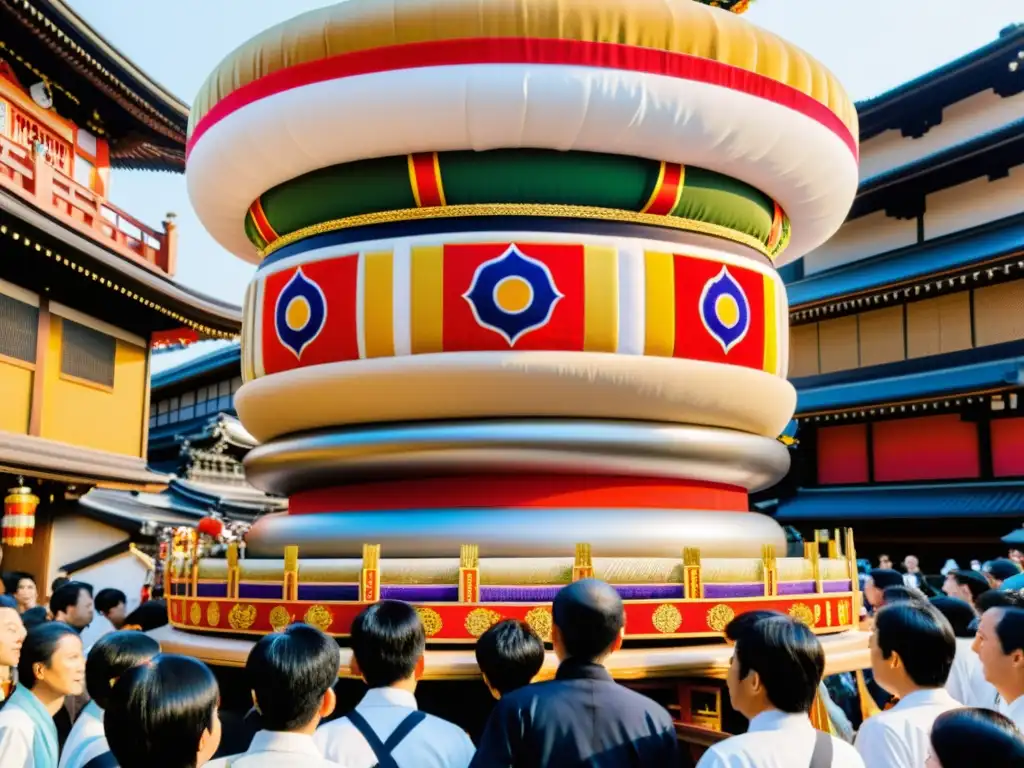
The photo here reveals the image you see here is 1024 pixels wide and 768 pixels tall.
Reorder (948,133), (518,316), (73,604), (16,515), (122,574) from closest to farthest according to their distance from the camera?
1. (518,316)
2. (73,604)
3. (16,515)
4. (122,574)
5. (948,133)

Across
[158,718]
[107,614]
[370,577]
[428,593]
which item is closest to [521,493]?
[428,593]

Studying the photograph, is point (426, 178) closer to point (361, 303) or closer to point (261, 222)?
point (361, 303)

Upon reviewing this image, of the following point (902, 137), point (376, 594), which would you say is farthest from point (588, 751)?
point (902, 137)

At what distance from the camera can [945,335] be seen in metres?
16.8

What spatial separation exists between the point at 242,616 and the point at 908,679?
9.12 ft

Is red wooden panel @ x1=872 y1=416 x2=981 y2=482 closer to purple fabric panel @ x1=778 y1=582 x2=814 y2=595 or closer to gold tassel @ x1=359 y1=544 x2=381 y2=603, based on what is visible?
purple fabric panel @ x1=778 y1=582 x2=814 y2=595

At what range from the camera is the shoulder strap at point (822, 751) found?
206 centimetres

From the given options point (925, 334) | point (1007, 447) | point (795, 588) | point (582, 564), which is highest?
point (925, 334)

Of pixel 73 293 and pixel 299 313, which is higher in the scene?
pixel 73 293

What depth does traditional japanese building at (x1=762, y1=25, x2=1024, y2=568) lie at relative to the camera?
15500 mm

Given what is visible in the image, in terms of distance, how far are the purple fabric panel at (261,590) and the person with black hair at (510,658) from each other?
1522mm

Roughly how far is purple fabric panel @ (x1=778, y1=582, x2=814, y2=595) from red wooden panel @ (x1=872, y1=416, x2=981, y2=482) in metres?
13.1

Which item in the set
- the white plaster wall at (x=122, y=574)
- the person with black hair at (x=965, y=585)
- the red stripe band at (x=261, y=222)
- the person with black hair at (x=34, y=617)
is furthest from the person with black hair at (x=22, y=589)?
the white plaster wall at (x=122, y=574)

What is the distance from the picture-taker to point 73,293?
42.8 feet
